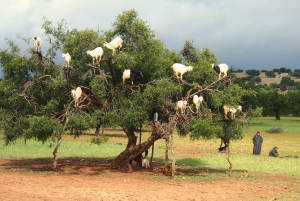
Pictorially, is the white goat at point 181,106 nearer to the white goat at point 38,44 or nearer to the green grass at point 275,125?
the white goat at point 38,44

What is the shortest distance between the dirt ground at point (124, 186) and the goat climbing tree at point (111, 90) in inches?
51.4

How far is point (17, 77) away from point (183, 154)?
1107cm

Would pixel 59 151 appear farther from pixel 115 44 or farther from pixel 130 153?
pixel 115 44

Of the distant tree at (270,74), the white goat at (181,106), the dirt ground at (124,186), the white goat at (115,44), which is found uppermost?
the distant tree at (270,74)

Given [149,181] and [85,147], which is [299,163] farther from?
[85,147]

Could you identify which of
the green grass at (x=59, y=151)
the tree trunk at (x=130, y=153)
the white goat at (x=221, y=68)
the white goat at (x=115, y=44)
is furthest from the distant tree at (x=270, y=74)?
the white goat at (x=115, y=44)

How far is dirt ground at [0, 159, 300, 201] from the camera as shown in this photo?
12281 mm

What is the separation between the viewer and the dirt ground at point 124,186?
40.3ft

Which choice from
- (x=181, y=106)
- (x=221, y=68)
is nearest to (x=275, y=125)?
(x=221, y=68)

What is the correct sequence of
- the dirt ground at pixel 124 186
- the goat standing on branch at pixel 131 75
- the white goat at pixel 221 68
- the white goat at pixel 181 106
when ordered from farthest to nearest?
1. the white goat at pixel 221 68
2. the goat standing on branch at pixel 131 75
3. the white goat at pixel 181 106
4. the dirt ground at pixel 124 186

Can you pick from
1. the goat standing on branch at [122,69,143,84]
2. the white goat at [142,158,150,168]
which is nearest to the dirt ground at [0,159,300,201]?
the white goat at [142,158,150,168]

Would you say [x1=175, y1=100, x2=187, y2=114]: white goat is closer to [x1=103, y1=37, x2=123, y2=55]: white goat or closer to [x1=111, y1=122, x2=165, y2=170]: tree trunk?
[x1=111, y1=122, x2=165, y2=170]: tree trunk

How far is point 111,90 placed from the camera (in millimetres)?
15938

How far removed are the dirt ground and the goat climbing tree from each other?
4.29 ft
